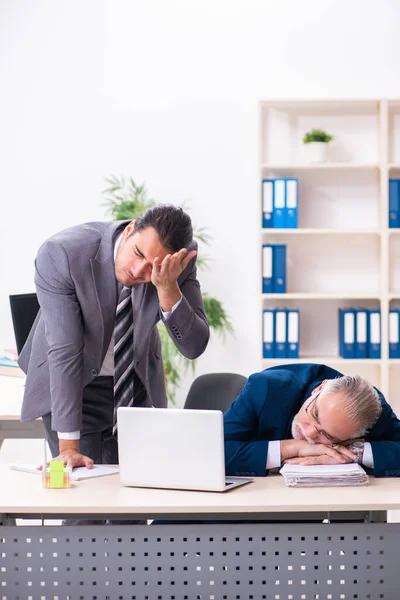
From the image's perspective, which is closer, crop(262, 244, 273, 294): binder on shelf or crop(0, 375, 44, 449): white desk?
crop(0, 375, 44, 449): white desk

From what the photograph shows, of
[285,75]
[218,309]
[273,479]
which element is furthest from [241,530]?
[285,75]

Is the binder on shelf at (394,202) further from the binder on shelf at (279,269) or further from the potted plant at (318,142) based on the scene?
the binder on shelf at (279,269)

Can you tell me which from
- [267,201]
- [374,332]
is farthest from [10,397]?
[374,332]

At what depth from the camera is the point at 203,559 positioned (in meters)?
2.09

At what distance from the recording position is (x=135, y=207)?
4750 millimetres

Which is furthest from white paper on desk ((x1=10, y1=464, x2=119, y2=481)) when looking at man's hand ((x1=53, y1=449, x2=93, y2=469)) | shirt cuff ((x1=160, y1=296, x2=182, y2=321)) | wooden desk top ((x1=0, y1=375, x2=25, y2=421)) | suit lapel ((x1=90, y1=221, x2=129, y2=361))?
wooden desk top ((x1=0, y1=375, x2=25, y2=421))

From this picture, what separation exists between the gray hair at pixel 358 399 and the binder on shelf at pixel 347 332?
99.7 inches

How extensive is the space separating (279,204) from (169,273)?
2.67 metres

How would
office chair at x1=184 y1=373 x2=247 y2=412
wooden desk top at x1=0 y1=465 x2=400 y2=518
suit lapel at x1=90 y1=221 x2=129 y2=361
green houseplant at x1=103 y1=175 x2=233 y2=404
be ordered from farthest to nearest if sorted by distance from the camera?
green houseplant at x1=103 y1=175 x2=233 y2=404 → office chair at x1=184 y1=373 x2=247 y2=412 → suit lapel at x1=90 y1=221 x2=129 y2=361 → wooden desk top at x1=0 y1=465 x2=400 y2=518

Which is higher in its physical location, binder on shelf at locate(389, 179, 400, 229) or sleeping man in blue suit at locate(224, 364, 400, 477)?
binder on shelf at locate(389, 179, 400, 229)

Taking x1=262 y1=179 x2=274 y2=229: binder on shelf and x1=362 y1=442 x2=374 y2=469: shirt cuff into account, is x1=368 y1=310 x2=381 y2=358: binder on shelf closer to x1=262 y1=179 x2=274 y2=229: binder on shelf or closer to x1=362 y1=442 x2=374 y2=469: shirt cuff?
x1=262 y1=179 x2=274 y2=229: binder on shelf

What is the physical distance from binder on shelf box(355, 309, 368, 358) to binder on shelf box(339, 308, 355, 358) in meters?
0.03

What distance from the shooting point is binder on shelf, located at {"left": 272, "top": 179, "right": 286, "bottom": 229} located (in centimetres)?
476

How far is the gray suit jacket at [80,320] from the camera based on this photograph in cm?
233
